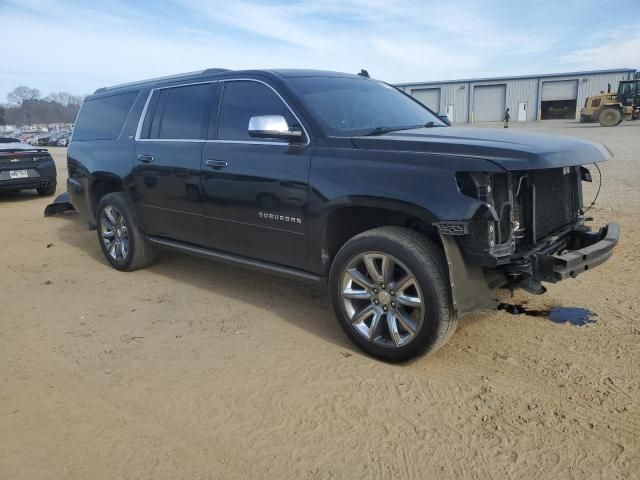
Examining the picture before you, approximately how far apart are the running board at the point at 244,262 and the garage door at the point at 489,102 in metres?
57.1

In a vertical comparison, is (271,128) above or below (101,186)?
above

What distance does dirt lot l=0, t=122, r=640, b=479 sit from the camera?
259 centimetres

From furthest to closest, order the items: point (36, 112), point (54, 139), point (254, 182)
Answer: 1. point (36, 112)
2. point (54, 139)
3. point (254, 182)

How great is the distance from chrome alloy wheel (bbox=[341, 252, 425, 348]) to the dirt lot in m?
0.23

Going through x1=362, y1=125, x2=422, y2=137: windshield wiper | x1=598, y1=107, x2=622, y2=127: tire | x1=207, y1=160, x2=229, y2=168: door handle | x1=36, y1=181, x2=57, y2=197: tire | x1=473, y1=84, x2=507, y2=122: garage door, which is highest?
x1=473, y1=84, x2=507, y2=122: garage door

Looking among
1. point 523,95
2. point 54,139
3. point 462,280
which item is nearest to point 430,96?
point 523,95

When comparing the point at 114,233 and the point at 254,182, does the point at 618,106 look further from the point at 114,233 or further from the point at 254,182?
the point at 254,182

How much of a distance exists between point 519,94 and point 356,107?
189ft

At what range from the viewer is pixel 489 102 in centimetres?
5756

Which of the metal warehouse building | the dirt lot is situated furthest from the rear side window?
the metal warehouse building

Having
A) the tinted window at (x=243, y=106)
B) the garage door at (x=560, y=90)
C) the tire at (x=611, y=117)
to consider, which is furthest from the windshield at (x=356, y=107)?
the garage door at (x=560, y=90)

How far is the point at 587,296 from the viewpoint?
176 inches

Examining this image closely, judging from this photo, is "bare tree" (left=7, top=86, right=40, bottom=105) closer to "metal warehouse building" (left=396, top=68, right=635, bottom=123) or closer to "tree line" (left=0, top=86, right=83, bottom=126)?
"tree line" (left=0, top=86, right=83, bottom=126)

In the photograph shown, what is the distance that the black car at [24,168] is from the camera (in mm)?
11219
